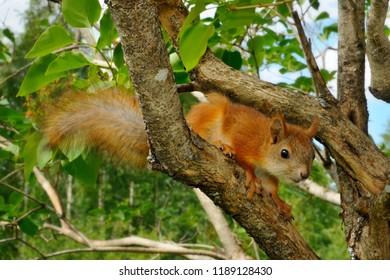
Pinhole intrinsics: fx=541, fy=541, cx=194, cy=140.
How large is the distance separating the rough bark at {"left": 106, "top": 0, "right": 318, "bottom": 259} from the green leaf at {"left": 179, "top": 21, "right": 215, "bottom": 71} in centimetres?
6

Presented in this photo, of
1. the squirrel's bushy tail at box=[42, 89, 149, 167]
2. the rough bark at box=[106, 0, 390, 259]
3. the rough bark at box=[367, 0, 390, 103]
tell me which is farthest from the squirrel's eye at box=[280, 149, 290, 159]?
the squirrel's bushy tail at box=[42, 89, 149, 167]

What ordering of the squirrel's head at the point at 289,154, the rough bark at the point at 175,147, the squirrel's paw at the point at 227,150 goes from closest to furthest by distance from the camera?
1. the rough bark at the point at 175,147
2. the squirrel's paw at the point at 227,150
3. the squirrel's head at the point at 289,154

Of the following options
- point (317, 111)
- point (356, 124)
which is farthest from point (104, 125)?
point (356, 124)

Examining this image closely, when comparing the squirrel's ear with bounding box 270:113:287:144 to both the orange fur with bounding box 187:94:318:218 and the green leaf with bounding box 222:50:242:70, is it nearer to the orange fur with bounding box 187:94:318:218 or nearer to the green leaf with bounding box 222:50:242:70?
the orange fur with bounding box 187:94:318:218

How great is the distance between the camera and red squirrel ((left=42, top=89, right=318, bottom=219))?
5.73 ft

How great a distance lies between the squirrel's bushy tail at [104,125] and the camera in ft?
5.71

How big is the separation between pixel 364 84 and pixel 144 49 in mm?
1152

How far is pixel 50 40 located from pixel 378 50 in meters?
1.10

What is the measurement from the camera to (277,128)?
1.97m

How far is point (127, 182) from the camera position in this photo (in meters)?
17.3

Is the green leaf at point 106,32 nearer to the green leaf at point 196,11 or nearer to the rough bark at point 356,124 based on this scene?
the green leaf at point 196,11

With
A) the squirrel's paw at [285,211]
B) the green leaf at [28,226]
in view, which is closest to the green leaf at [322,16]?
the squirrel's paw at [285,211]

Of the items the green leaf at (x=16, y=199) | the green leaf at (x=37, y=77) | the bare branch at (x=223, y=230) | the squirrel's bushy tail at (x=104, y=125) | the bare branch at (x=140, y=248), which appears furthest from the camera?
the bare branch at (x=223, y=230)

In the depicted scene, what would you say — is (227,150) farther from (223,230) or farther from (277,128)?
(223,230)
